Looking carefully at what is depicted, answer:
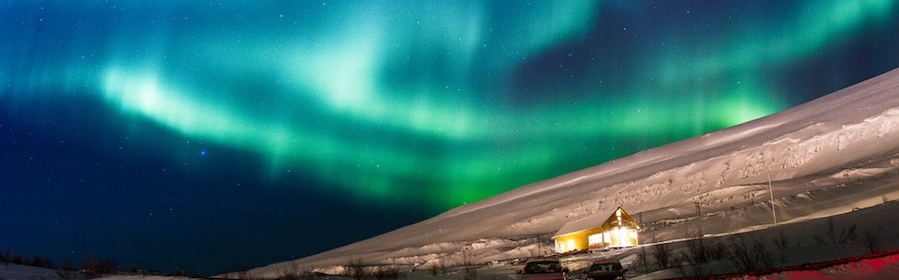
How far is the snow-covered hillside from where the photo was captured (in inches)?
1927

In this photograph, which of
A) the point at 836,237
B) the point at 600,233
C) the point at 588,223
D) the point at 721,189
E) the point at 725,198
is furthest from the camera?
the point at 721,189

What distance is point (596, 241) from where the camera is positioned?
55125 millimetres

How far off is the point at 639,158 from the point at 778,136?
35.8 metres

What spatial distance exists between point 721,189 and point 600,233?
1852 cm

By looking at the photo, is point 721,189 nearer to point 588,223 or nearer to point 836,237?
point 588,223

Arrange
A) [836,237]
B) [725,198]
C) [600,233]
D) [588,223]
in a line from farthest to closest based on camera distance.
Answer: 1. [725,198]
2. [588,223]
3. [600,233]
4. [836,237]

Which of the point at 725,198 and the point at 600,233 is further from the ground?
the point at 725,198

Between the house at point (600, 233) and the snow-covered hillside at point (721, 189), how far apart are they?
143 centimetres

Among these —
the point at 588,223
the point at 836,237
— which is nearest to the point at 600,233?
the point at 588,223

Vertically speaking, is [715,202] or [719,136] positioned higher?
[719,136]


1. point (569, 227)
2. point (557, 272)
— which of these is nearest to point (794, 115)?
point (569, 227)

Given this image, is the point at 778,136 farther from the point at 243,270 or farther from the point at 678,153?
the point at 243,270

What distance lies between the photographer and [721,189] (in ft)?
218

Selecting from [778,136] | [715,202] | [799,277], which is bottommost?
[799,277]
